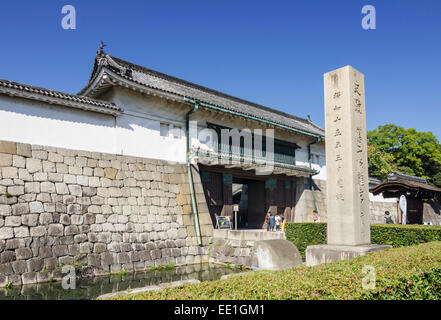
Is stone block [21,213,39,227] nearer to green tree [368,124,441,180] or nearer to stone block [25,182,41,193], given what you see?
stone block [25,182,41,193]

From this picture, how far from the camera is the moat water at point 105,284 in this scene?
8.95 meters

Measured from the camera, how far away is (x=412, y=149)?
41750 millimetres

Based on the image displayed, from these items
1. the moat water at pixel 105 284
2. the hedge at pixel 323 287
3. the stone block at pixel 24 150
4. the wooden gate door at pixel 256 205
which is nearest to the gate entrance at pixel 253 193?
the wooden gate door at pixel 256 205

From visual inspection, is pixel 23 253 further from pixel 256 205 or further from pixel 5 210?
pixel 256 205

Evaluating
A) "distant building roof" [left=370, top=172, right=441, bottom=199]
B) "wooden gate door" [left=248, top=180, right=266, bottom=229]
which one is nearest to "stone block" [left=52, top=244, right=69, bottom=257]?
"wooden gate door" [left=248, top=180, right=266, bottom=229]

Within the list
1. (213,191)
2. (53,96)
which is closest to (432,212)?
(213,191)

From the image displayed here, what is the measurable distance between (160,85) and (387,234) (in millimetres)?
13020

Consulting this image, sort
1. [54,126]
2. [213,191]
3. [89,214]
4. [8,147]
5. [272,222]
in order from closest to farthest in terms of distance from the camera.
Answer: [8,147] → [89,214] → [54,126] → [213,191] → [272,222]

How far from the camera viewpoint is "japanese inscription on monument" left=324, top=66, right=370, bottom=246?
335 inches

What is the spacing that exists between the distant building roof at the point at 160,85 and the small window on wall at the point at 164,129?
145 centimetres

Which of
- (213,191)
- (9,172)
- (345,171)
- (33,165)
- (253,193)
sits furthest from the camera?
(253,193)

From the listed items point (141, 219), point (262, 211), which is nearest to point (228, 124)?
point (262, 211)

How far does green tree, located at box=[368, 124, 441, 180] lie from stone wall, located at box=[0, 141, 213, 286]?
3327 centimetres
